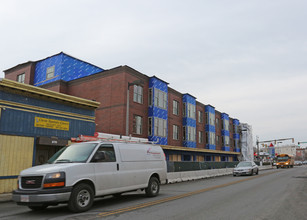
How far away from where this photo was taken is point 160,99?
30000 millimetres

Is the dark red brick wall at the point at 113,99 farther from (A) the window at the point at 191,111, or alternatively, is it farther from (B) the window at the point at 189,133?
(A) the window at the point at 191,111

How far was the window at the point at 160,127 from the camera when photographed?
28703mm

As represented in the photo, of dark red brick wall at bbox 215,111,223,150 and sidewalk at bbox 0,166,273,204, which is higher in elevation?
dark red brick wall at bbox 215,111,223,150

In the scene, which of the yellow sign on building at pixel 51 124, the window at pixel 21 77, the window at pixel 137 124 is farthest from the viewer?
the window at pixel 21 77

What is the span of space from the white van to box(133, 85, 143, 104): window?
1642cm

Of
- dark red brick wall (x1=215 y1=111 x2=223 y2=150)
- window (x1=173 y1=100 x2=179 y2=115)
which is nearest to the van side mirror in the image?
window (x1=173 y1=100 x2=179 y2=115)

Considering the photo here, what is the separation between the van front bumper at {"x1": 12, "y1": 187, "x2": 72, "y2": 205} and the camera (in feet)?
22.8

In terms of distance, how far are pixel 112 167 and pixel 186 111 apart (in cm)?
2764

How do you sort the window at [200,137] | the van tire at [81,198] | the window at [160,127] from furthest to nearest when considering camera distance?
the window at [200,137], the window at [160,127], the van tire at [81,198]

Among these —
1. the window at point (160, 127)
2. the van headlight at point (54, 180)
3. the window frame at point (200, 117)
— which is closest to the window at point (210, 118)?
the window frame at point (200, 117)

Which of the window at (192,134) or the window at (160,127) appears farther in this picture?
the window at (192,134)

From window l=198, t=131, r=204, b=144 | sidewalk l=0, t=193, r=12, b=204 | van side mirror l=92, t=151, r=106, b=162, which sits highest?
window l=198, t=131, r=204, b=144

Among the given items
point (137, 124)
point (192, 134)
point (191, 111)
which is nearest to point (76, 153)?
point (137, 124)

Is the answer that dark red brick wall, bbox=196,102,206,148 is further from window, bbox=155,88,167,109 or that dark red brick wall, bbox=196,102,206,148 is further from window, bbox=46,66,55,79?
window, bbox=46,66,55,79
